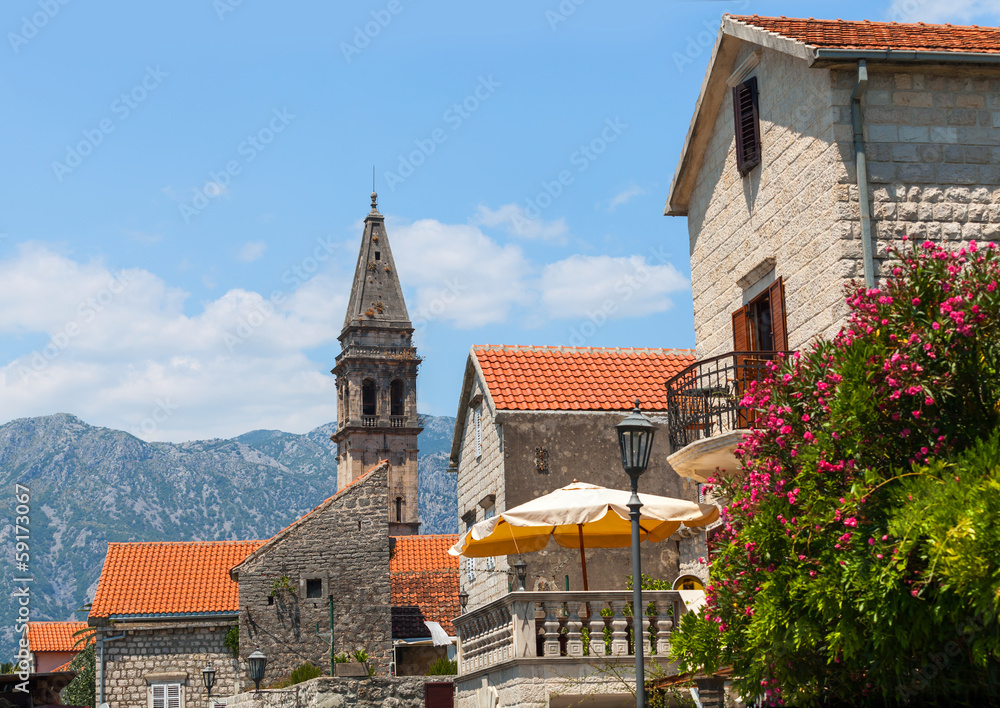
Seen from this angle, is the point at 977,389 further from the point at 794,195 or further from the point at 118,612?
the point at 118,612

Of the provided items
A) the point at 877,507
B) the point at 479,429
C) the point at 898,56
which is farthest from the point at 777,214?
the point at 479,429

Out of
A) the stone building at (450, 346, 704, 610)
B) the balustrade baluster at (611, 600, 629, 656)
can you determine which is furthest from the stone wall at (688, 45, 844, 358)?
the stone building at (450, 346, 704, 610)

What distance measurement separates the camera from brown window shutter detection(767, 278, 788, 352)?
52.2ft

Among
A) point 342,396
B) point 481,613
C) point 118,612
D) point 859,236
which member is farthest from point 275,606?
point 342,396

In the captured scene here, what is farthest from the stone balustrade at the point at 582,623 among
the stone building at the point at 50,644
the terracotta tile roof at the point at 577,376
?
the stone building at the point at 50,644

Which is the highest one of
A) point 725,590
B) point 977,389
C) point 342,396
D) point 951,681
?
point 342,396

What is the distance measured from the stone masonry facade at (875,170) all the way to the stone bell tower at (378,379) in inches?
2522

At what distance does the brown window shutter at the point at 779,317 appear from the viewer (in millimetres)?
15906

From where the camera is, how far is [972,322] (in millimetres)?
10352

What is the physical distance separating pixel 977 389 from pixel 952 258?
131 cm

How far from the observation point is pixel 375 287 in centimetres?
8181

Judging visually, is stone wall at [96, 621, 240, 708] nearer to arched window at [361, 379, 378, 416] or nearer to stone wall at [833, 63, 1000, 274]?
stone wall at [833, 63, 1000, 274]

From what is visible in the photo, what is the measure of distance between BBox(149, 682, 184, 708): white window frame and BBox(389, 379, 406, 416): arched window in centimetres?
4412

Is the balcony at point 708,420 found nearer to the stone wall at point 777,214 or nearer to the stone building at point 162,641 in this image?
the stone wall at point 777,214
